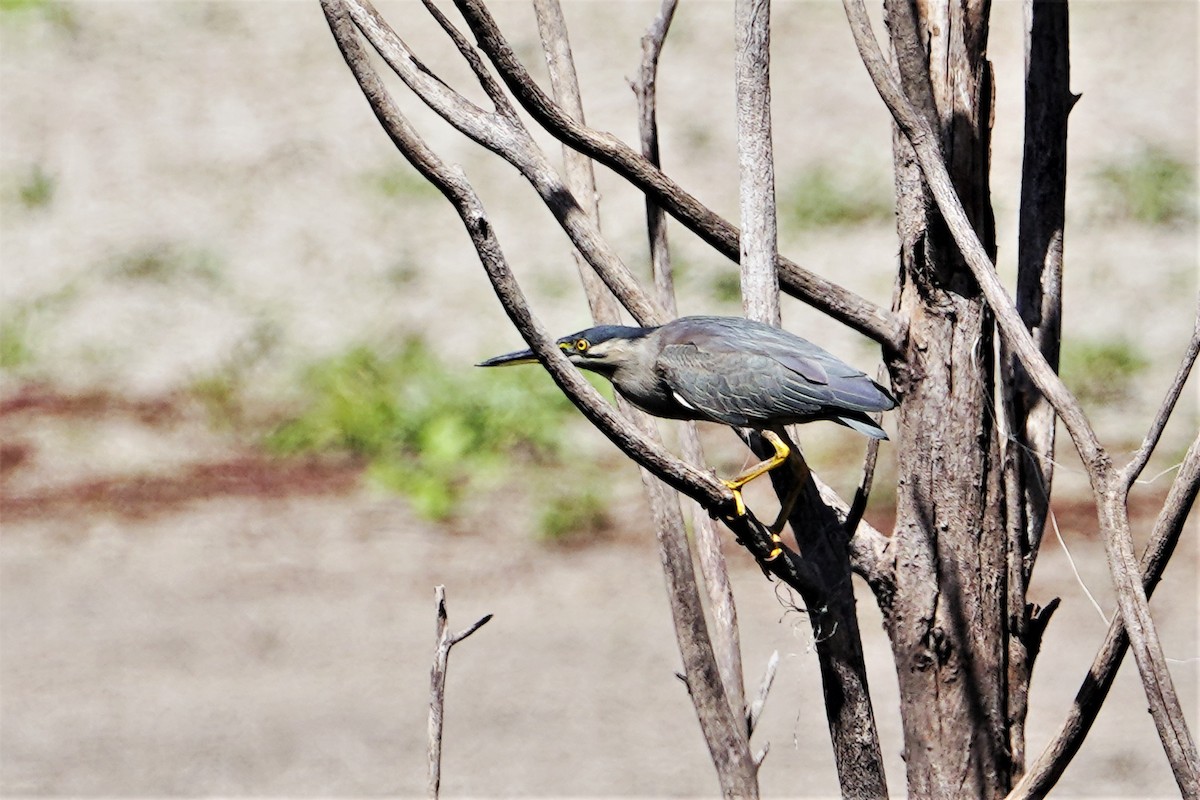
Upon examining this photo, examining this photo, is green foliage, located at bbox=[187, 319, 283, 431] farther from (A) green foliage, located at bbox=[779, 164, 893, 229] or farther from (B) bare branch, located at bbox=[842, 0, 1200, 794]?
(B) bare branch, located at bbox=[842, 0, 1200, 794]

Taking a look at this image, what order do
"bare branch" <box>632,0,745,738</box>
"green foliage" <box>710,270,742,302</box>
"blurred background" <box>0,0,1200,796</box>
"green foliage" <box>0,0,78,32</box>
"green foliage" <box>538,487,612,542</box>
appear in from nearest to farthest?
"bare branch" <box>632,0,745,738</box>
"blurred background" <box>0,0,1200,796</box>
"green foliage" <box>538,487,612,542</box>
"green foliage" <box>710,270,742,302</box>
"green foliage" <box>0,0,78,32</box>

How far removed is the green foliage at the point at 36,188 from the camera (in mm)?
9977

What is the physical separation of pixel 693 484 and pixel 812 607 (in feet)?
1.51

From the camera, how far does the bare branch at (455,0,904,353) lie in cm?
280

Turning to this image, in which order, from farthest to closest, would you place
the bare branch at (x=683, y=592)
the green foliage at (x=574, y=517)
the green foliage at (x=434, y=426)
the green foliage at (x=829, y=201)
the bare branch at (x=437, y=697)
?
the green foliage at (x=829, y=201) < the green foliage at (x=434, y=426) < the green foliage at (x=574, y=517) < the bare branch at (x=683, y=592) < the bare branch at (x=437, y=697)

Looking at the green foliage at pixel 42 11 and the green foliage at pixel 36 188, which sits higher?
the green foliage at pixel 42 11

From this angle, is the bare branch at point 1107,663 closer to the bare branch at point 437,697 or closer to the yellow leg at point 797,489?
the yellow leg at point 797,489

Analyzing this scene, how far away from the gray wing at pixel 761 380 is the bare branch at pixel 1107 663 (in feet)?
2.22

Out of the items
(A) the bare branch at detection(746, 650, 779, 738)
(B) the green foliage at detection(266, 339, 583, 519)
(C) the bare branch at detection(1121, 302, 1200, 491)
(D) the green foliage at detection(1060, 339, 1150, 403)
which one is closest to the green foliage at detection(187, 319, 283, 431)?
(B) the green foliage at detection(266, 339, 583, 519)

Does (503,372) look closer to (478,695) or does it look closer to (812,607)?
(478,695)

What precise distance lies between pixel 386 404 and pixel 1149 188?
5209 mm

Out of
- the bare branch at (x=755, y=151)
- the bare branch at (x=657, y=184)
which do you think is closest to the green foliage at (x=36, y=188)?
the bare branch at (x=657, y=184)

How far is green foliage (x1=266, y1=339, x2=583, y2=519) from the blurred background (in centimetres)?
2

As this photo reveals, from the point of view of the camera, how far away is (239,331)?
359 inches
